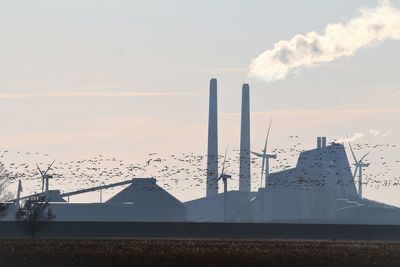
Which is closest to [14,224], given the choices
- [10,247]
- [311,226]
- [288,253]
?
[311,226]

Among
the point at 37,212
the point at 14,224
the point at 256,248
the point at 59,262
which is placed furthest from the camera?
the point at 14,224

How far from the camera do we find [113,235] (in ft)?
456

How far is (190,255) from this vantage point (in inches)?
3472

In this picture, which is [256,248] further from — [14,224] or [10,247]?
[14,224]

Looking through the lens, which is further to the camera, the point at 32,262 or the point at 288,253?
the point at 288,253

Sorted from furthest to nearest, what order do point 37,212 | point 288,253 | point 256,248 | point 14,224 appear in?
point 14,224 → point 37,212 → point 256,248 → point 288,253

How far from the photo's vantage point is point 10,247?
95750 mm

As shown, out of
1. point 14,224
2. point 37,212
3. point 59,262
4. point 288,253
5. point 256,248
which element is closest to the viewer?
point 59,262

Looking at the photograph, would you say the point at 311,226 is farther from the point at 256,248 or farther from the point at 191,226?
the point at 256,248

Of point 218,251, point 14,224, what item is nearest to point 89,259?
point 218,251

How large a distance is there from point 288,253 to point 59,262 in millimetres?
18474

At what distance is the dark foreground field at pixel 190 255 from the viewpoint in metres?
81.7

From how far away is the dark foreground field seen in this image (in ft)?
268

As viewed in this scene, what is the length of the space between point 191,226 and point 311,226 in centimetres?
1348
